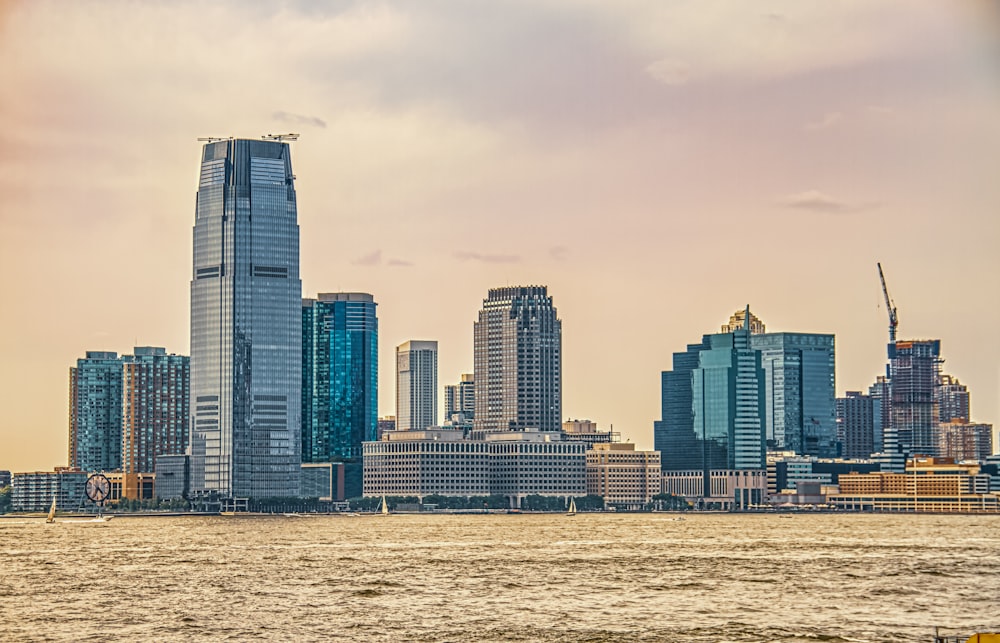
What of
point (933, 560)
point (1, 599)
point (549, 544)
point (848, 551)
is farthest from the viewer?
point (549, 544)

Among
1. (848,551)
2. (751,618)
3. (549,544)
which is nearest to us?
(751,618)

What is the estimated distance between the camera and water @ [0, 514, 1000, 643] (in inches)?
3344

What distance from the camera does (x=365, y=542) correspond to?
195000 millimetres

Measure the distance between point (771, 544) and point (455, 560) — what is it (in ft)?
163

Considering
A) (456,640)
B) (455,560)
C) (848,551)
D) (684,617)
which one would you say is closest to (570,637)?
(456,640)

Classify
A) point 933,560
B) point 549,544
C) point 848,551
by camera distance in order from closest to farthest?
point 933,560 → point 848,551 → point 549,544

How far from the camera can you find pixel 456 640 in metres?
80.7

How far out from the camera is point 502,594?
106188mm

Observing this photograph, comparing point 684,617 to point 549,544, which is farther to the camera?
point 549,544

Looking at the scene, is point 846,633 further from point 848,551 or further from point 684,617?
point 848,551

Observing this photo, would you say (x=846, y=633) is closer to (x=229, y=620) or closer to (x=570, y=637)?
(x=570, y=637)

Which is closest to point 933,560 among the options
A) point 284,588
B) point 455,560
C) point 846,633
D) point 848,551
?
point 848,551

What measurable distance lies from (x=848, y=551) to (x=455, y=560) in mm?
38392

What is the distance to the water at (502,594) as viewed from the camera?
84938mm
